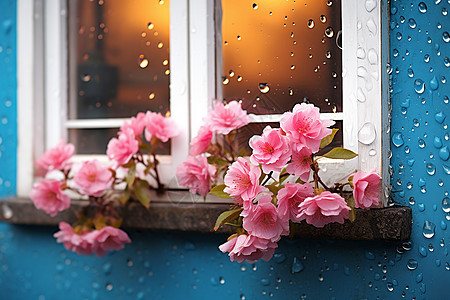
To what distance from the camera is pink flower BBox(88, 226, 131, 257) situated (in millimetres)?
1497

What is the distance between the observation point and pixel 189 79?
5.24 ft

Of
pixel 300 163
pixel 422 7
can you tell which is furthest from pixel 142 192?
pixel 422 7

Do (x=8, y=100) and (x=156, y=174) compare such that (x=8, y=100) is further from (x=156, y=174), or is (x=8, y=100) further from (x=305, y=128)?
(x=305, y=128)

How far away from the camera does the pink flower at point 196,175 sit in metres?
1.44

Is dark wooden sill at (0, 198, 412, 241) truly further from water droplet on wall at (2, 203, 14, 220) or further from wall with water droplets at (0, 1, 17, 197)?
wall with water droplets at (0, 1, 17, 197)

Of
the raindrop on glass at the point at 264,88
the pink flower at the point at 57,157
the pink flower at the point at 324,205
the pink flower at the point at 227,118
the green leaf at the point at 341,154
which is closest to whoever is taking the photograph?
the pink flower at the point at 324,205

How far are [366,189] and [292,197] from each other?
187 mm

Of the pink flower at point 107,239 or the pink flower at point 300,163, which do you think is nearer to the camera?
the pink flower at point 300,163

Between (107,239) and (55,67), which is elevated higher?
(55,67)

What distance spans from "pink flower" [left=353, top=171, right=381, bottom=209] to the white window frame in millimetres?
121

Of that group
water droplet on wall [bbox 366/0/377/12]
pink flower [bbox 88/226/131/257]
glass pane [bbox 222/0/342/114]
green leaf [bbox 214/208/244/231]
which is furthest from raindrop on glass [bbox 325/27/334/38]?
pink flower [bbox 88/226/131/257]

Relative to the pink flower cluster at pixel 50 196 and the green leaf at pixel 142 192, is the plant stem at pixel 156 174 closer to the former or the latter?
the green leaf at pixel 142 192

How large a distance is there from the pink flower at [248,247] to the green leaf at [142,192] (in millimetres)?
383

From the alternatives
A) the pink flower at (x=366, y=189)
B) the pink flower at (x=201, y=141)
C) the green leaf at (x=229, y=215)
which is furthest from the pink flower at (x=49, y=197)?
the pink flower at (x=366, y=189)
